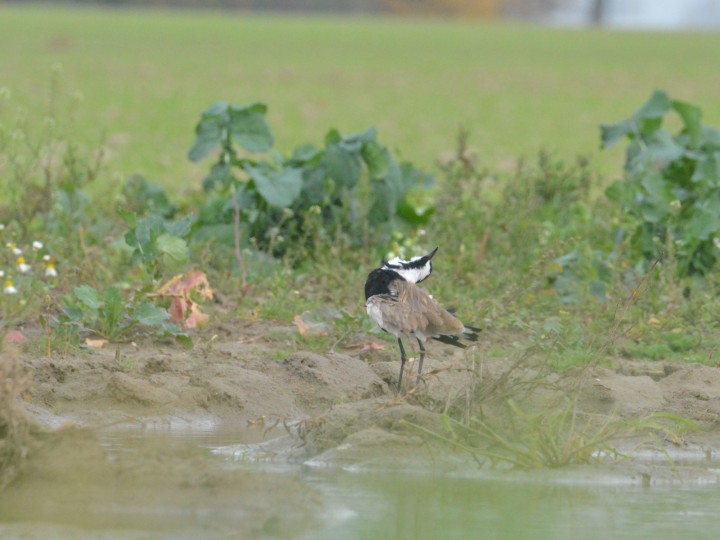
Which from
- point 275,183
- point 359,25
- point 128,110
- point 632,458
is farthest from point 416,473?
point 359,25

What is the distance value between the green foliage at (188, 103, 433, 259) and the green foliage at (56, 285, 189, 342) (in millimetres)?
1730

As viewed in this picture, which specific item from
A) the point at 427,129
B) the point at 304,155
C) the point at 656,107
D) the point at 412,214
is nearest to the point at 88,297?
the point at 304,155

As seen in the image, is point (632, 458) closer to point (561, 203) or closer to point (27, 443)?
point (27, 443)

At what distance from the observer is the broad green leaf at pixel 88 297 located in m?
6.95

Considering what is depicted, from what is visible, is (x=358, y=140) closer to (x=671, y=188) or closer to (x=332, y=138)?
(x=332, y=138)

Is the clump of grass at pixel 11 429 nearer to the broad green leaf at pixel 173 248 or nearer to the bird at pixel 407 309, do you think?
the bird at pixel 407 309

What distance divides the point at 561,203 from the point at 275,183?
9.13 feet

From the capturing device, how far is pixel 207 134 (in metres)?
8.76

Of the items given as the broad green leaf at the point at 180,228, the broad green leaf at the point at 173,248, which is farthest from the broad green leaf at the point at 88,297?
the broad green leaf at the point at 180,228

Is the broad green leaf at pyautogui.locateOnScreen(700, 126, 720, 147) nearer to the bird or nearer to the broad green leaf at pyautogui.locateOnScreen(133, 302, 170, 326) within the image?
the bird

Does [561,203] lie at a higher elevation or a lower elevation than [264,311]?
higher

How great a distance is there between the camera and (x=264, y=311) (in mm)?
7820

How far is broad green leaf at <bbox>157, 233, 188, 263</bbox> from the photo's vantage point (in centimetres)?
746

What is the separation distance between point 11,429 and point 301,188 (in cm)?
479
